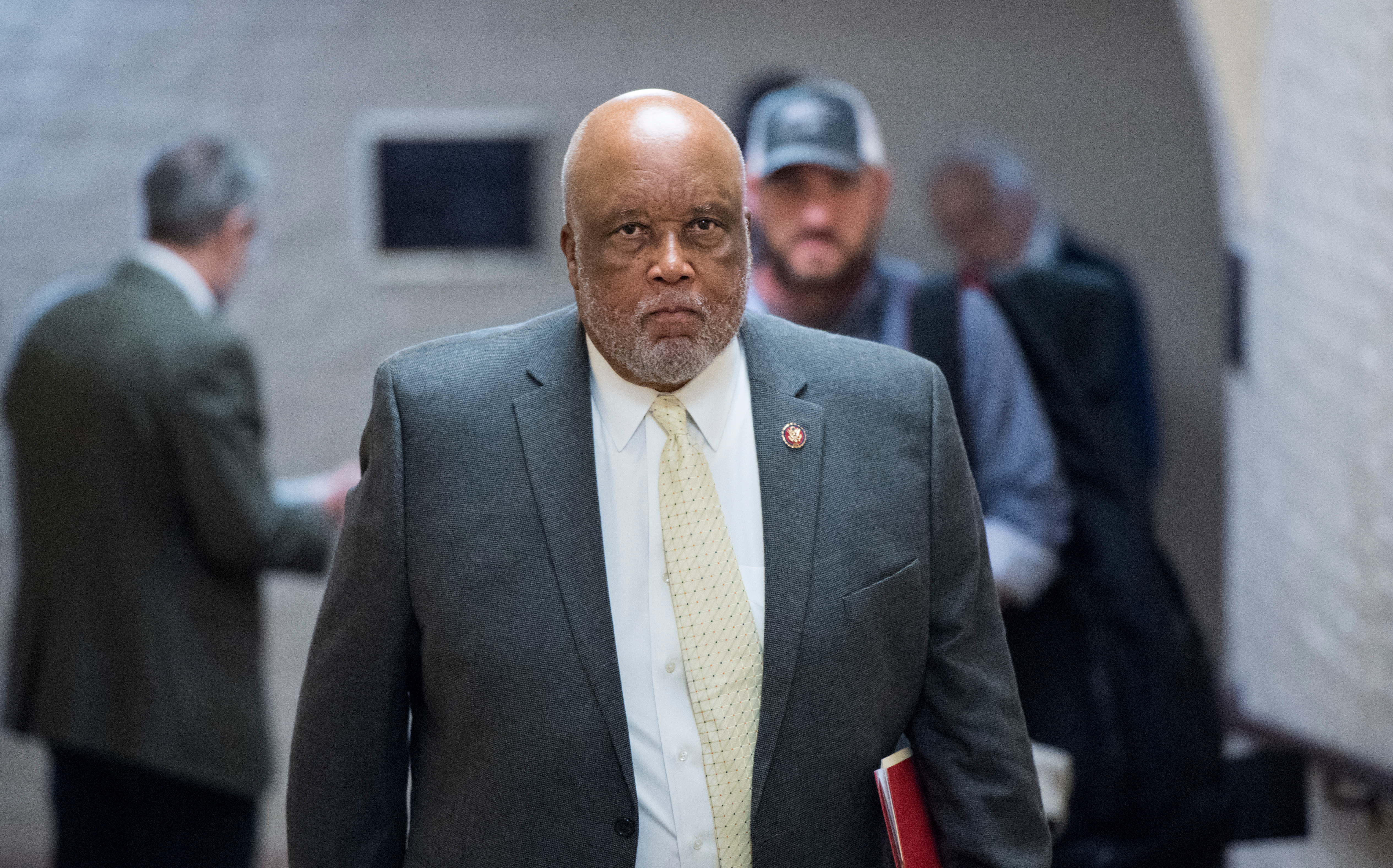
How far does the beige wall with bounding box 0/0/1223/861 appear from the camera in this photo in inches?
187

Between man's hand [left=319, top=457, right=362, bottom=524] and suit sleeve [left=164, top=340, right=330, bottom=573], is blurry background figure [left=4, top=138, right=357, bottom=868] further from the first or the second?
man's hand [left=319, top=457, right=362, bottom=524]

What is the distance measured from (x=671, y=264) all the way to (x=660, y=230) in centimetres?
4

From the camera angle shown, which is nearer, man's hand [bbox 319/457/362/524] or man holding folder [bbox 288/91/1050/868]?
man holding folder [bbox 288/91/1050/868]

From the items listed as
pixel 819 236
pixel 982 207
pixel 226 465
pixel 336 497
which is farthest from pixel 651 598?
pixel 982 207

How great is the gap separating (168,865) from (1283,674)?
2486 mm

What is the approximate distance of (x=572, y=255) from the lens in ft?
5.41

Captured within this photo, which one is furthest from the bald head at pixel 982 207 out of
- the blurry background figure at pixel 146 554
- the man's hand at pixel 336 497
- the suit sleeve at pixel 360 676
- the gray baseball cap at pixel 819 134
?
the suit sleeve at pixel 360 676

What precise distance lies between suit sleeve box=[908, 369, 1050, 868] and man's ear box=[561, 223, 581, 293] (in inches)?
16.4

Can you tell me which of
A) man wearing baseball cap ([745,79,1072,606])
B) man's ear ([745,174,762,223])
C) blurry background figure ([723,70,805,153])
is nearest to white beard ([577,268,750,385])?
man wearing baseball cap ([745,79,1072,606])

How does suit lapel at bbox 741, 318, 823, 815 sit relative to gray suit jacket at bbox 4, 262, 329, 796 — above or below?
above

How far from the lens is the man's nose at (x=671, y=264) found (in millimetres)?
1529

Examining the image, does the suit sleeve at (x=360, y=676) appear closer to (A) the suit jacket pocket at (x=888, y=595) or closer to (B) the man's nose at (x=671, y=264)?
(B) the man's nose at (x=671, y=264)

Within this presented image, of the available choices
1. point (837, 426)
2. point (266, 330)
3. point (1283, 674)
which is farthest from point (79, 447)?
point (1283, 674)

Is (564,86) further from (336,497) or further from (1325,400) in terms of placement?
(1325,400)
